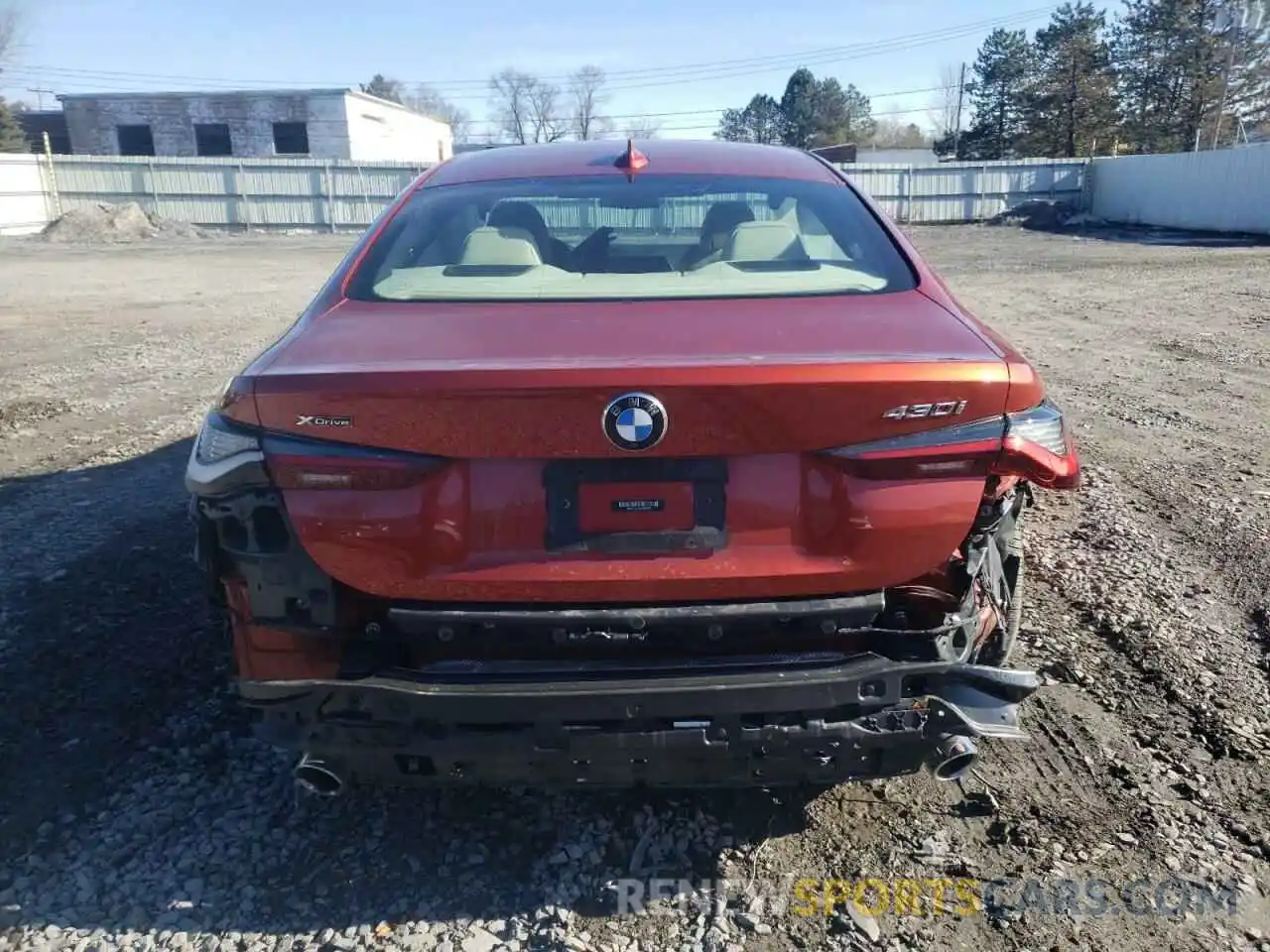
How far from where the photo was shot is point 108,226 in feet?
99.1

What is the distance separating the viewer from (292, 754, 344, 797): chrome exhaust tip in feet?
7.70

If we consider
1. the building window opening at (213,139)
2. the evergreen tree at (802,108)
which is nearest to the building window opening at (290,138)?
the building window opening at (213,139)

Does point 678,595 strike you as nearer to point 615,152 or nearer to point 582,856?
point 582,856

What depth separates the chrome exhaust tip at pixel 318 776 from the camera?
7.70ft

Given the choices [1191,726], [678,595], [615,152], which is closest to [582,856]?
[678,595]

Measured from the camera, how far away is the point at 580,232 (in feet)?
13.5

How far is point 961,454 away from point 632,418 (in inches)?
27.9

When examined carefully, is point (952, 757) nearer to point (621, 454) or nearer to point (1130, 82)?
point (621, 454)

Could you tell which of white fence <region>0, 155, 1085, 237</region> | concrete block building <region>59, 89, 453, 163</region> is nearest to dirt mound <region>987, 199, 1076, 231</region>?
white fence <region>0, 155, 1085, 237</region>

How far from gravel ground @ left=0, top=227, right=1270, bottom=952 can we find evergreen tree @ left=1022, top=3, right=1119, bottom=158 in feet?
165

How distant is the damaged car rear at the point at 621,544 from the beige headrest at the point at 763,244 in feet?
2.66

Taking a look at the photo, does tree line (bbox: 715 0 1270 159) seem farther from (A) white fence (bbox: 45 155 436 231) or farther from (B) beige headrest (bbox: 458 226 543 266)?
(B) beige headrest (bbox: 458 226 543 266)

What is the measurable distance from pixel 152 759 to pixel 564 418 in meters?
1.90

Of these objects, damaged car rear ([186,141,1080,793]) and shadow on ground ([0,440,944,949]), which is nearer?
damaged car rear ([186,141,1080,793])
